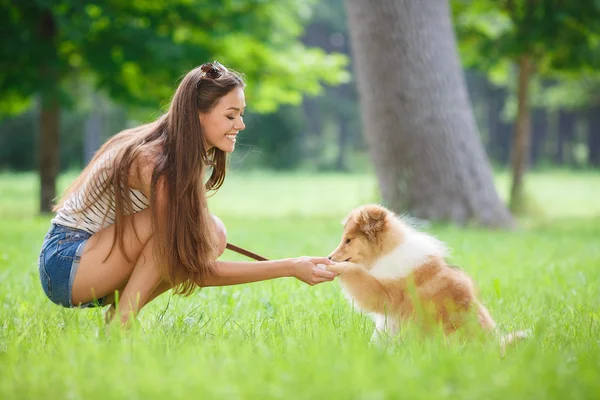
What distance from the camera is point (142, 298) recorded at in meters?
3.43

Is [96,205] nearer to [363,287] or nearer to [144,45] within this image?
[363,287]

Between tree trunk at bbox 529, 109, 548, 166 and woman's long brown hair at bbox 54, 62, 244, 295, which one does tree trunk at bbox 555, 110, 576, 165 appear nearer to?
tree trunk at bbox 529, 109, 548, 166

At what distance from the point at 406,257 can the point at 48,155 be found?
429 inches

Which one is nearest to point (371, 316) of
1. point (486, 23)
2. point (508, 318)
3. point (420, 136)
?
point (508, 318)

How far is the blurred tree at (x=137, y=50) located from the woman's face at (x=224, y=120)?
687 cm

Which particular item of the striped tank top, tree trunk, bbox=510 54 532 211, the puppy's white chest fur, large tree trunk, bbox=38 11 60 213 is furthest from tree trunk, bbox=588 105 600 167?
the striped tank top

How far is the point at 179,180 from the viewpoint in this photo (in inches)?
132

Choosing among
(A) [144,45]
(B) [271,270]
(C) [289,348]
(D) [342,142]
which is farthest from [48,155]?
(D) [342,142]

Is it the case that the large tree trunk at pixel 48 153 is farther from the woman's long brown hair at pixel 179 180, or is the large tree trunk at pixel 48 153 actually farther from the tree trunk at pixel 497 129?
the tree trunk at pixel 497 129

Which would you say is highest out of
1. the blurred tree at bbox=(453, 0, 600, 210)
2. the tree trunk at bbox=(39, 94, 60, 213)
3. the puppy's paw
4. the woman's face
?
the blurred tree at bbox=(453, 0, 600, 210)

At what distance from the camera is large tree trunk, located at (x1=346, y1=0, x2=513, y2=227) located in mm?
9016

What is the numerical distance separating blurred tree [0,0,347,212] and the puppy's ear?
23.2 ft

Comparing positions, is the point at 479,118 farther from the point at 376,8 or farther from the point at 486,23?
the point at 376,8

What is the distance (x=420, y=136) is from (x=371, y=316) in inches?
218
